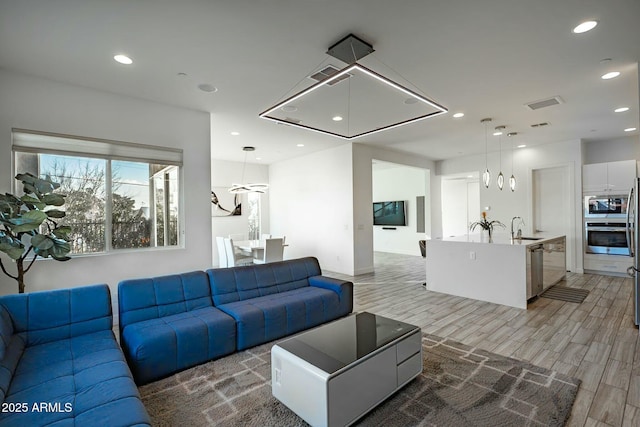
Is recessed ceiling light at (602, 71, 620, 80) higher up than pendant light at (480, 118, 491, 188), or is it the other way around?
recessed ceiling light at (602, 71, 620, 80)

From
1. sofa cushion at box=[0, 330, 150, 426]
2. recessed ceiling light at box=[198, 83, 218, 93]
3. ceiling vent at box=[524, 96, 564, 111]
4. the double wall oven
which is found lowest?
sofa cushion at box=[0, 330, 150, 426]

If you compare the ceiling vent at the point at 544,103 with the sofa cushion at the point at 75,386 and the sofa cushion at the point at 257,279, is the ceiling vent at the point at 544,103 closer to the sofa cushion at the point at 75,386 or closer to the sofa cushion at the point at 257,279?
the sofa cushion at the point at 257,279

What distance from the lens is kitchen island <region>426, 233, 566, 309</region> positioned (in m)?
4.27

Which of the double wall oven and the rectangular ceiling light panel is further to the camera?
the double wall oven

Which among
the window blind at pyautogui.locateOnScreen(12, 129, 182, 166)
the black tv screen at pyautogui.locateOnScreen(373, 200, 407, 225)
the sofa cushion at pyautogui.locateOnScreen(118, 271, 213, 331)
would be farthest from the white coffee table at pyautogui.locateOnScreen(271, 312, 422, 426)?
the black tv screen at pyautogui.locateOnScreen(373, 200, 407, 225)

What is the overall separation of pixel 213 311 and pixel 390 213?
846cm

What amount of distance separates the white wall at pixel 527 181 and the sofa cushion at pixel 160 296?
7.45m

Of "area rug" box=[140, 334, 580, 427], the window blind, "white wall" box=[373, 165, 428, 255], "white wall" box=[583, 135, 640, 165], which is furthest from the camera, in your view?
"white wall" box=[373, 165, 428, 255]

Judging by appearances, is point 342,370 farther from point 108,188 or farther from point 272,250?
point 272,250

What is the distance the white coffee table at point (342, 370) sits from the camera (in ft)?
6.03

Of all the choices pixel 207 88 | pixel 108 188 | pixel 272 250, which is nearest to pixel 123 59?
pixel 207 88

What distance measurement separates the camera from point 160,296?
2.99 meters

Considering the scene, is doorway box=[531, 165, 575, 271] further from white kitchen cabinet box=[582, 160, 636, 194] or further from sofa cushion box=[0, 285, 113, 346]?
sofa cushion box=[0, 285, 113, 346]

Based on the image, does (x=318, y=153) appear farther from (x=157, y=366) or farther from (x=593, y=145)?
(x=593, y=145)
